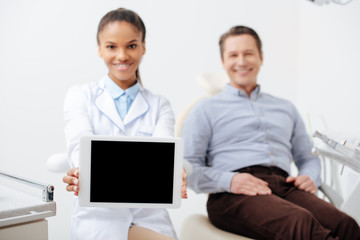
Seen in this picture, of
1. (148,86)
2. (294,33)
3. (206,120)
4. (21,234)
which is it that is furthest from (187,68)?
(21,234)

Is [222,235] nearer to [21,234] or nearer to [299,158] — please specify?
[299,158]

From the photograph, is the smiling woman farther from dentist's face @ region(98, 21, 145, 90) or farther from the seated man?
the seated man

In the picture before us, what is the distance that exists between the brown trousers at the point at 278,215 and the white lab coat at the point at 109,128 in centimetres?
24

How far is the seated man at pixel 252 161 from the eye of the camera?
4.27 ft

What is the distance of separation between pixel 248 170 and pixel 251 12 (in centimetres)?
140

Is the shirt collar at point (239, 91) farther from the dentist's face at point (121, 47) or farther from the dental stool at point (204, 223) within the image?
the dentist's face at point (121, 47)

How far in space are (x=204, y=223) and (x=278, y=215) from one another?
12.4 inches

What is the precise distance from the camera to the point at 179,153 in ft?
3.22

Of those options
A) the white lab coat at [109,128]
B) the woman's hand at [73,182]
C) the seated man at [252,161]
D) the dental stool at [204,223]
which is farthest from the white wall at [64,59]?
the woman's hand at [73,182]

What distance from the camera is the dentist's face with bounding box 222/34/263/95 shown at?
5.40 feet

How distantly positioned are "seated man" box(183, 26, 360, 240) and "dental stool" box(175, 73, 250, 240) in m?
0.04

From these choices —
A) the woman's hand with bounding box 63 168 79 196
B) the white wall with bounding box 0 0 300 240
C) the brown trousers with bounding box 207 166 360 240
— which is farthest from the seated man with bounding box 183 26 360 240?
the white wall with bounding box 0 0 300 240

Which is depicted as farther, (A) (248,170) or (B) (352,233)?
(A) (248,170)

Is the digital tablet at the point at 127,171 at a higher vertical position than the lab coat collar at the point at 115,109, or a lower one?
lower
